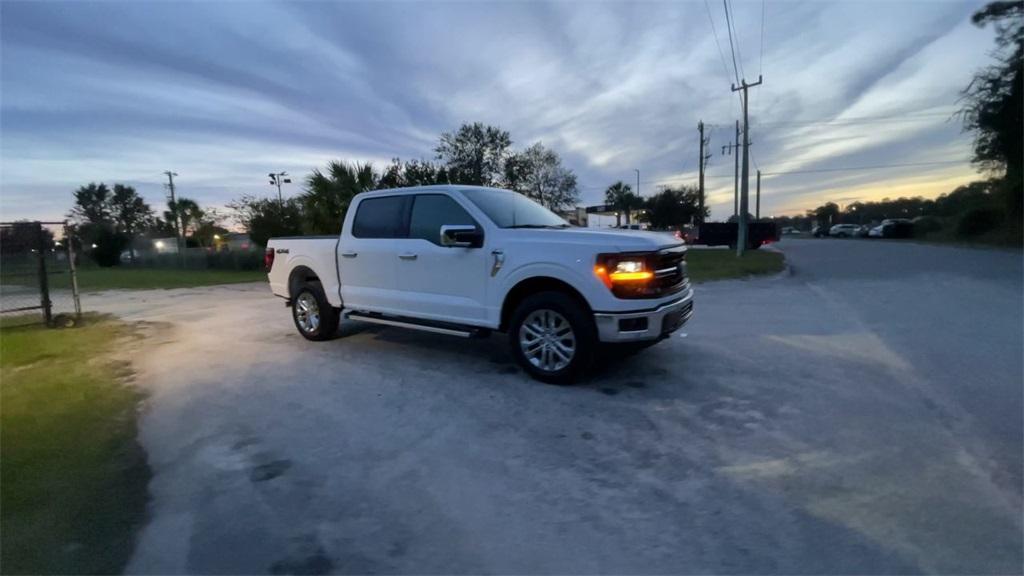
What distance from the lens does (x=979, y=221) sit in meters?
37.0

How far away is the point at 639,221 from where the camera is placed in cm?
6206

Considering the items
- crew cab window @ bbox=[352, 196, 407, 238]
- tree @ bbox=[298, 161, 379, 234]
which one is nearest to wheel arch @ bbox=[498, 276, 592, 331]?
crew cab window @ bbox=[352, 196, 407, 238]

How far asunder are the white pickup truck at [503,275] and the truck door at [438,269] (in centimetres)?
1

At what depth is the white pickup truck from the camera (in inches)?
201

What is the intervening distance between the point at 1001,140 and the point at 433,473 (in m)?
Result: 37.2

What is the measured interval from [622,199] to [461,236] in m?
63.9

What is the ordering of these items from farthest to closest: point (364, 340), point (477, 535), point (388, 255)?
point (364, 340), point (388, 255), point (477, 535)

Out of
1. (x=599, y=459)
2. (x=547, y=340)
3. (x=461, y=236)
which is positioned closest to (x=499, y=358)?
(x=547, y=340)

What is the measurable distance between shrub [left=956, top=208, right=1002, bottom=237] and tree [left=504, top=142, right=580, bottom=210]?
26648 millimetres

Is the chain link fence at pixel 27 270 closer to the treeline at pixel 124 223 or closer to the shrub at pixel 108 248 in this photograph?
the treeline at pixel 124 223

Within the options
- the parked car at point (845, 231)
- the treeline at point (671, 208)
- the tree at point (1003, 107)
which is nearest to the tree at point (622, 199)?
the treeline at point (671, 208)

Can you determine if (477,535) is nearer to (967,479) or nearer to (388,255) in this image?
(967,479)

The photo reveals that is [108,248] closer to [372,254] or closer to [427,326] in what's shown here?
[372,254]

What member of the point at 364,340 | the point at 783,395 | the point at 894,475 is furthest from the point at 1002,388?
the point at 364,340
